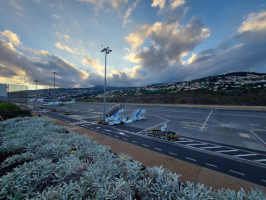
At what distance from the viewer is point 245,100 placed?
42.6 m

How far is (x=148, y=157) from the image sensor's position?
7.38 meters

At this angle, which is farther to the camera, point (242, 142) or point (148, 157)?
point (242, 142)

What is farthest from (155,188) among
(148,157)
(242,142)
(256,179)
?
(242,142)

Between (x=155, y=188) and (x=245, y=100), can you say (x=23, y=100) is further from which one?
(x=245, y=100)

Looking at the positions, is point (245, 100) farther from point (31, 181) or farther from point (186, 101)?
point (31, 181)

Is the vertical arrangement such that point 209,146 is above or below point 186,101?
below

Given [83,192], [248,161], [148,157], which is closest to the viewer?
[83,192]

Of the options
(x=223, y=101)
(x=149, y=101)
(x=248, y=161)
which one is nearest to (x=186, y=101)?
(x=223, y=101)

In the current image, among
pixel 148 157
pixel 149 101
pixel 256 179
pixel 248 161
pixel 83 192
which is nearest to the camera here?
pixel 83 192

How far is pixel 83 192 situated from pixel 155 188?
2122mm

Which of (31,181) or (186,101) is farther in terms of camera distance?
(186,101)

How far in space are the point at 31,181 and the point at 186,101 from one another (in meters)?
58.4

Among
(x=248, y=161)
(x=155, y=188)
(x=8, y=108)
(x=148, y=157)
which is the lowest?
(x=248, y=161)

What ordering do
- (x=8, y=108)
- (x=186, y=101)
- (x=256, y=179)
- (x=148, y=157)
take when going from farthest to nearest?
(x=186, y=101)
(x=8, y=108)
(x=148, y=157)
(x=256, y=179)
